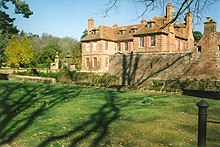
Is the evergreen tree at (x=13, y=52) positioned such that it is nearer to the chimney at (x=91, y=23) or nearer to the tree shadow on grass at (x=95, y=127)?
the chimney at (x=91, y=23)

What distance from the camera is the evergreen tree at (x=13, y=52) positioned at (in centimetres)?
4082

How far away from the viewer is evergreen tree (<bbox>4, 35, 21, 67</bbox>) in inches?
1607

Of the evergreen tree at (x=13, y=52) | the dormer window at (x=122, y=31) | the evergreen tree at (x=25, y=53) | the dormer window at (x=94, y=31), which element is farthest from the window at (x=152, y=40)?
the evergreen tree at (x=13, y=52)

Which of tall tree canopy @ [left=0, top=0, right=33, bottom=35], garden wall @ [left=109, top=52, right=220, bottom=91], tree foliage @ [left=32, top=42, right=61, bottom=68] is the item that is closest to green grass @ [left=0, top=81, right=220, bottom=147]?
garden wall @ [left=109, top=52, right=220, bottom=91]

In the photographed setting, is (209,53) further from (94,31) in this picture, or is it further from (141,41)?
(94,31)

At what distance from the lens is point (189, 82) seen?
1934 cm

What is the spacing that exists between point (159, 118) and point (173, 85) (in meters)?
14.3

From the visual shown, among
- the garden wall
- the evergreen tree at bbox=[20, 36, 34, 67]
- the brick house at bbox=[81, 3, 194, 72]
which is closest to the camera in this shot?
the garden wall

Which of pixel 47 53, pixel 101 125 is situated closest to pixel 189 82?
pixel 101 125

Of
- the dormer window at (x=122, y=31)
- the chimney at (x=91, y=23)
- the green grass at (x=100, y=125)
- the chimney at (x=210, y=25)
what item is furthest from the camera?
the chimney at (x=91, y=23)

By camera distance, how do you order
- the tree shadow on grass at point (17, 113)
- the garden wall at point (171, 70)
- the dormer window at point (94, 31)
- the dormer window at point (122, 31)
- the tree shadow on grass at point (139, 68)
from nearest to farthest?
the tree shadow on grass at point (17, 113) < the garden wall at point (171, 70) < the tree shadow on grass at point (139, 68) < the dormer window at point (94, 31) < the dormer window at point (122, 31)

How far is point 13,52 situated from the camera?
135ft

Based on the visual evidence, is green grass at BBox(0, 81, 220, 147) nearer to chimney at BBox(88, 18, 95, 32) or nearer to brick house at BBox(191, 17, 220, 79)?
brick house at BBox(191, 17, 220, 79)

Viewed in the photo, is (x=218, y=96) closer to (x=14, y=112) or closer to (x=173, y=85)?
(x=173, y=85)
